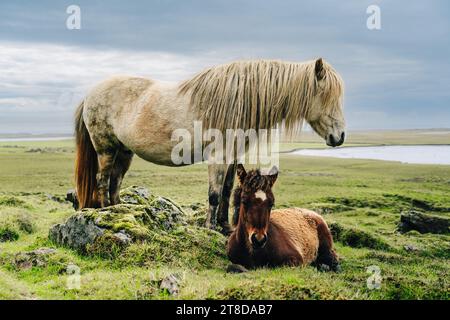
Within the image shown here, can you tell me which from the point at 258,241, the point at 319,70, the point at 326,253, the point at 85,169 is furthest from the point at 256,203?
the point at 85,169

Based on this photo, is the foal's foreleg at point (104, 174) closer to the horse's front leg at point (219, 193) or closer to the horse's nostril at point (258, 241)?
the horse's front leg at point (219, 193)

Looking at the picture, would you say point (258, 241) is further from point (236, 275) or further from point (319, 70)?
point (319, 70)

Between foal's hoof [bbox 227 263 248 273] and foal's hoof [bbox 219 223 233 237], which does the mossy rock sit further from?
foal's hoof [bbox 227 263 248 273]

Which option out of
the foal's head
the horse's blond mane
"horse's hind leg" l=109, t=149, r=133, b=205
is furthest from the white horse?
the foal's head

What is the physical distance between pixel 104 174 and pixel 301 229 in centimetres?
→ 457

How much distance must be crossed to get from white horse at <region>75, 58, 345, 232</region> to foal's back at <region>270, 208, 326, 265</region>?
4.04 feet

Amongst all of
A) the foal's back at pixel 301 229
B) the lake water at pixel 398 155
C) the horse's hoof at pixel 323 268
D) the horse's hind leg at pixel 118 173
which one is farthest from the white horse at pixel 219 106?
the lake water at pixel 398 155

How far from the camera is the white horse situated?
8.36 meters

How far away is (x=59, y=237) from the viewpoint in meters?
9.32

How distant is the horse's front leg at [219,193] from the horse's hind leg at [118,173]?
258 cm

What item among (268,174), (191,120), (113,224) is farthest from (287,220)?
(113,224)

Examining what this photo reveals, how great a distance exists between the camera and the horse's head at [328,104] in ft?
27.2
